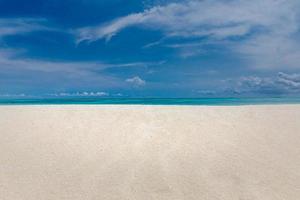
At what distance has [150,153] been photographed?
643 centimetres

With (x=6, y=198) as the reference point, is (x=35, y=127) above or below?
above

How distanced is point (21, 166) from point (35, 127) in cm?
257

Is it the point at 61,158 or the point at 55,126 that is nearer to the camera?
the point at 61,158

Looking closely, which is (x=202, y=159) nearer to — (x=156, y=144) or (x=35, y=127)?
(x=156, y=144)

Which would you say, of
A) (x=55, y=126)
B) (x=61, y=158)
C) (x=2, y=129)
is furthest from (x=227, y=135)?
(x=2, y=129)

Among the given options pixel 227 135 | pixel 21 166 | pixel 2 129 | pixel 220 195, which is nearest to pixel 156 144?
pixel 227 135

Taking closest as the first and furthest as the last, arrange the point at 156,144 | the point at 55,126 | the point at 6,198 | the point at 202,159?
the point at 6,198 → the point at 202,159 → the point at 156,144 → the point at 55,126

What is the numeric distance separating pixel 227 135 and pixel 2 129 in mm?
6583

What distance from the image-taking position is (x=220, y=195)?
4.59m

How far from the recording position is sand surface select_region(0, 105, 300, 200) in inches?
187

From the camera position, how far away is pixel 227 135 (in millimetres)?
7586

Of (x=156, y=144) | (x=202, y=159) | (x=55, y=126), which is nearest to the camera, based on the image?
(x=202, y=159)

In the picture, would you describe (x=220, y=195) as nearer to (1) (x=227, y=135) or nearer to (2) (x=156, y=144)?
(2) (x=156, y=144)

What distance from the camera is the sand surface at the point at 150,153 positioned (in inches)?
187
